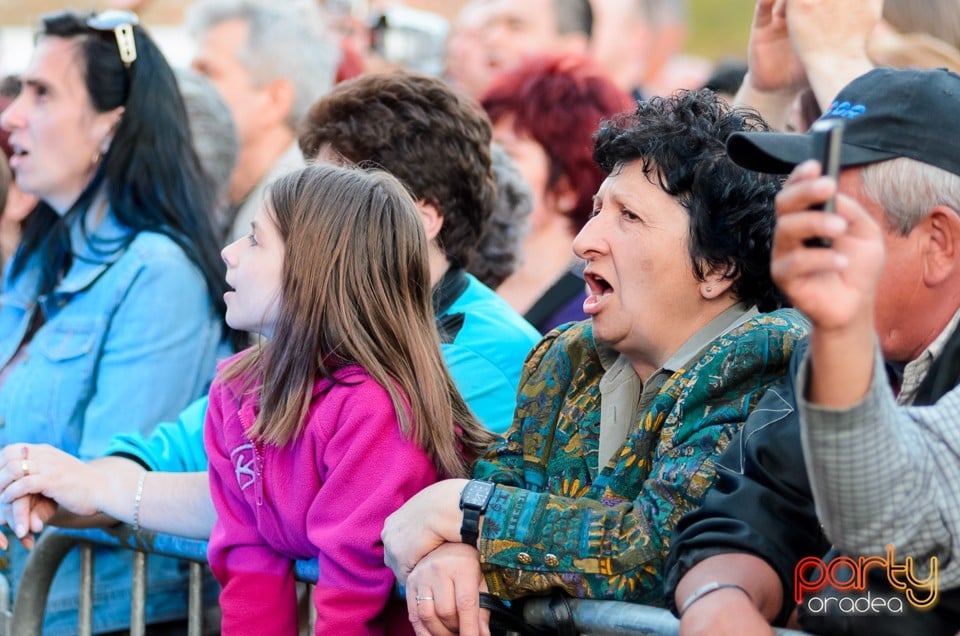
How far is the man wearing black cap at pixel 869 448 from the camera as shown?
69.6 inches

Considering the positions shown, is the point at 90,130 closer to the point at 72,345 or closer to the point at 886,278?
the point at 72,345

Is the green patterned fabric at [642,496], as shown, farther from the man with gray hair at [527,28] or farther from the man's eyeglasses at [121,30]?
the man with gray hair at [527,28]

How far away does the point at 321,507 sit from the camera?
2629mm

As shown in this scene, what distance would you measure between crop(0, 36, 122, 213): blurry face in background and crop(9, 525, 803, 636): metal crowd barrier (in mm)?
1189

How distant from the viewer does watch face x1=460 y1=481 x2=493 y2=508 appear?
241cm

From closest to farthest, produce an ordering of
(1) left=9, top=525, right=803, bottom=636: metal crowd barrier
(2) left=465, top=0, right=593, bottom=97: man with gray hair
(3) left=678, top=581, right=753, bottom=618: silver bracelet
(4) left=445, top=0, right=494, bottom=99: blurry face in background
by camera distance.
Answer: (3) left=678, top=581, right=753, bottom=618: silver bracelet < (1) left=9, top=525, right=803, bottom=636: metal crowd barrier < (2) left=465, top=0, right=593, bottom=97: man with gray hair < (4) left=445, top=0, right=494, bottom=99: blurry face in background

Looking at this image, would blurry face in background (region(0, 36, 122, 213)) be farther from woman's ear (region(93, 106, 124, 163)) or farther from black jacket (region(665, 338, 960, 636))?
black jacket (region(665, 338, 960, 636))

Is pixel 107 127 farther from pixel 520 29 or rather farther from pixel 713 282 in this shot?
pixel 520 29

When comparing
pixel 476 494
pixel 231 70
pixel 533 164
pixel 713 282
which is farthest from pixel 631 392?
pixel 231 70

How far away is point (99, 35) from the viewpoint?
4.15 m

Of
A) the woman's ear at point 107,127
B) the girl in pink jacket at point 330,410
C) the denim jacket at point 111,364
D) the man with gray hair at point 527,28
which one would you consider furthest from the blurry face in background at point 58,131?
the man with gray hair at point 527,28

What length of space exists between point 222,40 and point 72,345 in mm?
2825

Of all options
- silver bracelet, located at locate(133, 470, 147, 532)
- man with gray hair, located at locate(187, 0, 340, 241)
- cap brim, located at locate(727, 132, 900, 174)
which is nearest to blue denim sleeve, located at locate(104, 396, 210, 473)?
silver bracelet, located at locate(133, 470, 147, 532)

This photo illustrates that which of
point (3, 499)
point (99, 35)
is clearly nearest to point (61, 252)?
point (99, 35)
